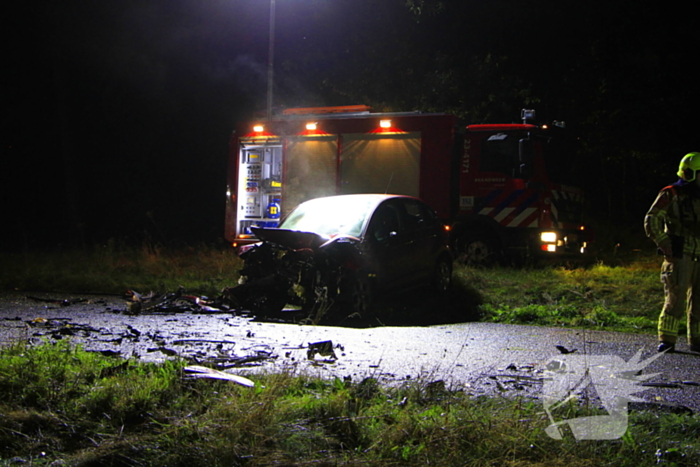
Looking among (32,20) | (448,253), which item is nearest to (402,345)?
(448,253)

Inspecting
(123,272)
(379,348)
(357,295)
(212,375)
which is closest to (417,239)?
(357,295)

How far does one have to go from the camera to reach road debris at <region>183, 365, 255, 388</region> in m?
4.54

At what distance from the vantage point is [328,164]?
1466cm

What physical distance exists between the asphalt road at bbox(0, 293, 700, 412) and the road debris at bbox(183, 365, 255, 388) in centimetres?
23

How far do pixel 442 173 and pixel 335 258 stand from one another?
552 centimetres

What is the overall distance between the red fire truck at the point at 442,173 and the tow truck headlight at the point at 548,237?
2 centimetres

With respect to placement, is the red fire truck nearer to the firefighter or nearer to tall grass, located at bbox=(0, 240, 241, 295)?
tall grass, located at bbox=(0, 240, 241, 295)

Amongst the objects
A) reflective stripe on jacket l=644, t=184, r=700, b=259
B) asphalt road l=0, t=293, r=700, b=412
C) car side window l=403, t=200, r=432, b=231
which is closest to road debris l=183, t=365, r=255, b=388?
asphalt road l=0, t=293, r=700, b=412

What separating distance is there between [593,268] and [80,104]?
720 inches

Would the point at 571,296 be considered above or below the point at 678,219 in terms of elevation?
below

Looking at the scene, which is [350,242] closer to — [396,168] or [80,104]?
[396,168]

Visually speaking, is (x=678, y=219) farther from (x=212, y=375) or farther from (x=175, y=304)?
(x=175, y=304)

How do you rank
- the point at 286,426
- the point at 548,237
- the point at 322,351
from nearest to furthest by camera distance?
the point at 286,426
the point at 322,351
the point at 548,237

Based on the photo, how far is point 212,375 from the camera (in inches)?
185
